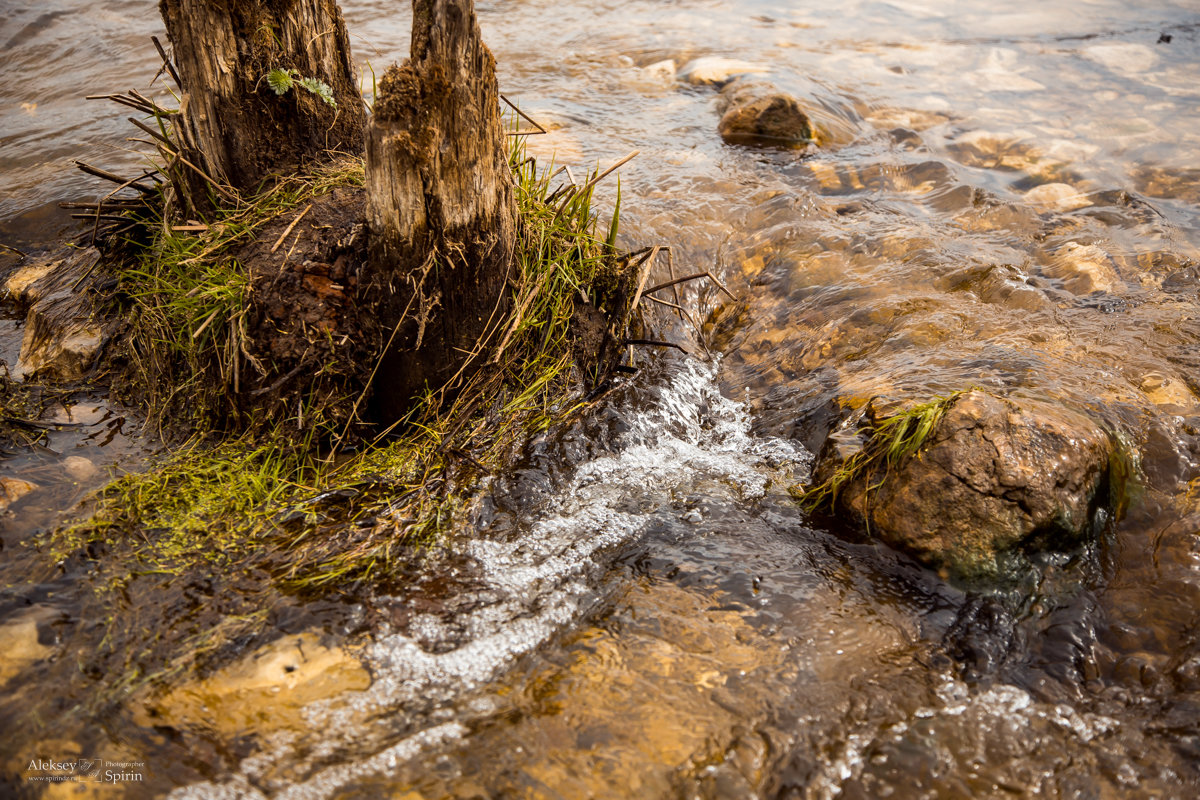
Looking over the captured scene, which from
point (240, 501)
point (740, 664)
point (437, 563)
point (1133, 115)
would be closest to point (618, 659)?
point (740, 664)

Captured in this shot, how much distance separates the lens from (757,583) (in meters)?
2.82

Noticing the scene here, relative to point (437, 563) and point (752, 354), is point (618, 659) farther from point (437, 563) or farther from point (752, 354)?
point (752, 354)

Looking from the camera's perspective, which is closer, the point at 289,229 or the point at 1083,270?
the point at 289,229

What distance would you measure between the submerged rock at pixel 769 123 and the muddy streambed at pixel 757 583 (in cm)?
60

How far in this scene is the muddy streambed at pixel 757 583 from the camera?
85.7 inches

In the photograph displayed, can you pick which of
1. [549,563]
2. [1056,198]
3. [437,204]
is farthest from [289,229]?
[1056,198]

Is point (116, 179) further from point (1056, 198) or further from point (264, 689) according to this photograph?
point (1056, 198)

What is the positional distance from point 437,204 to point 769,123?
4.51 meters

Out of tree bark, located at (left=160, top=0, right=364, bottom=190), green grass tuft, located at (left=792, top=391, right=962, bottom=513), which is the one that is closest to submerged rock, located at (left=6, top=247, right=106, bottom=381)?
tree bark, located at (left=160, top=0, right=364, bottom=190)

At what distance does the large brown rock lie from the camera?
108 inches

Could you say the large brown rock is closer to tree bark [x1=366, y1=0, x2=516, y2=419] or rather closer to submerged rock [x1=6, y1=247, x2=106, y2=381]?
tree bark [x1=366, y1=0, x2=516, y2=419]

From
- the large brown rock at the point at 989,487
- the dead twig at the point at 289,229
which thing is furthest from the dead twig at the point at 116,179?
the large brown rock at the point at 989,487

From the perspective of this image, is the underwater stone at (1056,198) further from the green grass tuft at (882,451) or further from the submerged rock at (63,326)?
the submerged rock at (63,326)

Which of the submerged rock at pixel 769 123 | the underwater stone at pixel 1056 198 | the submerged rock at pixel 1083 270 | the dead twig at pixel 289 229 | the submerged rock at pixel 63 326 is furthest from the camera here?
the submerged rock at pixel 769 123
